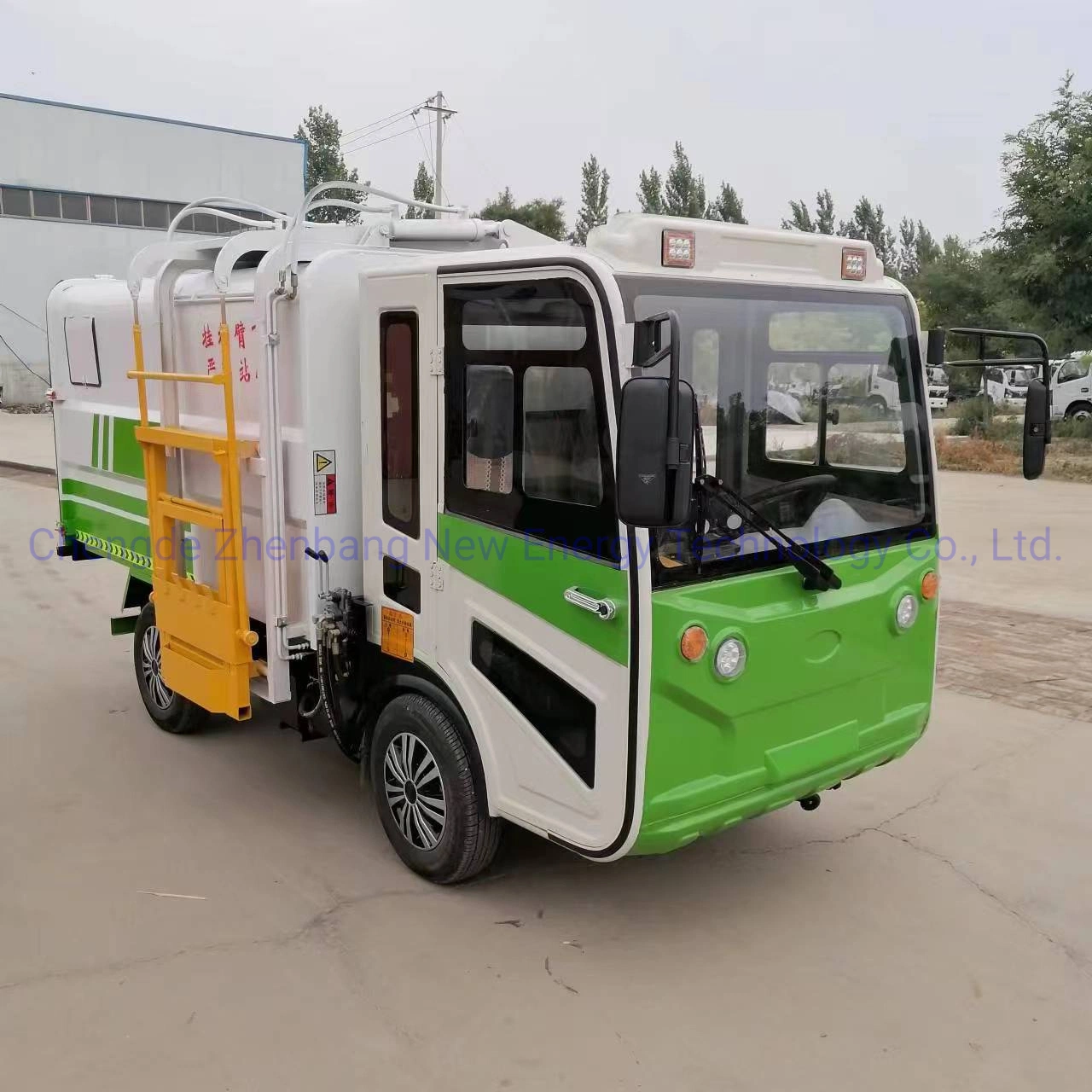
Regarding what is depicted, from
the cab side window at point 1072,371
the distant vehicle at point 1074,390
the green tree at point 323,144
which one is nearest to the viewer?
the distant vehicle at point 1074,390

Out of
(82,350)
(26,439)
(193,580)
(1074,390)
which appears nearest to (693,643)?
(193,580)

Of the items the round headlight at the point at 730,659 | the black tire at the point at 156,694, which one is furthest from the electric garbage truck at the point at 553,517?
the black tire at the point at 156,694

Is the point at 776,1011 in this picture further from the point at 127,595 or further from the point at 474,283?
the point at 127,595

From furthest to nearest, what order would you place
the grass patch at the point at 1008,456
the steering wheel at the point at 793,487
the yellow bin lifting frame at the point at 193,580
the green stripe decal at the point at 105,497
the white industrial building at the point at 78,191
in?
the white industrial building at the point at 78,191 → the grass patch at the point at 1008,456 → the green stripe decal at the point at 105,497 → the yellow bin lifting frame at the point at 193,580 → the steering wheel at the point at 793,487

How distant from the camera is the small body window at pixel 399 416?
4039 mm

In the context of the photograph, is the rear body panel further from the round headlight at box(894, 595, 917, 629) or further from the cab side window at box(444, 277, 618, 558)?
the cab side window at box(444, 277, 618, 558)

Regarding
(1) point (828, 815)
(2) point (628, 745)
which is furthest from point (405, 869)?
(1) point (828, 815)

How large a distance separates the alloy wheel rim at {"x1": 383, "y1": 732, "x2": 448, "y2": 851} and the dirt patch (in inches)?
158

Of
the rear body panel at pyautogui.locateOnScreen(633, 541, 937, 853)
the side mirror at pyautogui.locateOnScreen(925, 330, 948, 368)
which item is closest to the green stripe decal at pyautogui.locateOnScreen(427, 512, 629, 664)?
the rear body panel at pyautogui.locateOnScreen(633, 541, 937, 853)

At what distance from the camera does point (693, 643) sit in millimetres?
3451

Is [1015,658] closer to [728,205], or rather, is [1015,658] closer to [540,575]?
[540,575]

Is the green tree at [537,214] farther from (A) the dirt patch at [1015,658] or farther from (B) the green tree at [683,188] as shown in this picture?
(A) the dirt patch at [1015,658]

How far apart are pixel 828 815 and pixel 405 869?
2.01 meters

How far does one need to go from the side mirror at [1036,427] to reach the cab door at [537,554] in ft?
6.59
